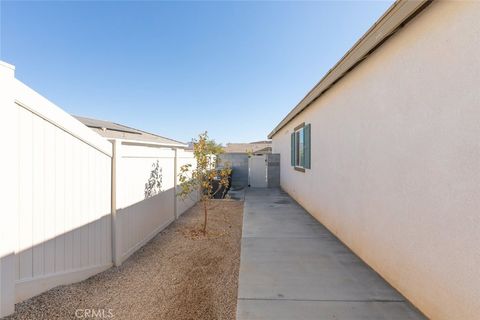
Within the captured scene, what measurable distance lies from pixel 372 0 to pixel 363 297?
4.44 metres

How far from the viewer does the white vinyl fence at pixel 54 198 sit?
1.83 meters

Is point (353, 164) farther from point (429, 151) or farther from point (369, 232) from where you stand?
point (429, 151)

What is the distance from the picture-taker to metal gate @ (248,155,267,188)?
462 inches

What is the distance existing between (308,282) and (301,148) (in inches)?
200

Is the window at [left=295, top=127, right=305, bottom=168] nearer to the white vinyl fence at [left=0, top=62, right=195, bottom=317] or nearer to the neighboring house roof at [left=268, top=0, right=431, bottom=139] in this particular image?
the neighboring house roof at [left=268, top=0, right=431, bottom=139]

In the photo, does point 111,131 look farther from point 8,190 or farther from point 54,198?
point 8,190

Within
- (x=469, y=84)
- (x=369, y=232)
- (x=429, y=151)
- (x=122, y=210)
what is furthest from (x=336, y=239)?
(x=122, y=210)

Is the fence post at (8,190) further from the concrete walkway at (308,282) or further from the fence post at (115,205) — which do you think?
the concrete walkway at (308,282)

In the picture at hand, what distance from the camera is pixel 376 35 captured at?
2.55m

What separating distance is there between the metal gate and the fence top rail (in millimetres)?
9390

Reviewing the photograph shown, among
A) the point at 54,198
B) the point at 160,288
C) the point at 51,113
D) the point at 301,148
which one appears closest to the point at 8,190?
the point at 54,198

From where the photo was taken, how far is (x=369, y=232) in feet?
9.98

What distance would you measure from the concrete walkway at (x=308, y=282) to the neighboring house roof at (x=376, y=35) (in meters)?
3.17

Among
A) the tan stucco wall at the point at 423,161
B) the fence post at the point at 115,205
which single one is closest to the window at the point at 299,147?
the tan stucco wall at the point at 423,161
